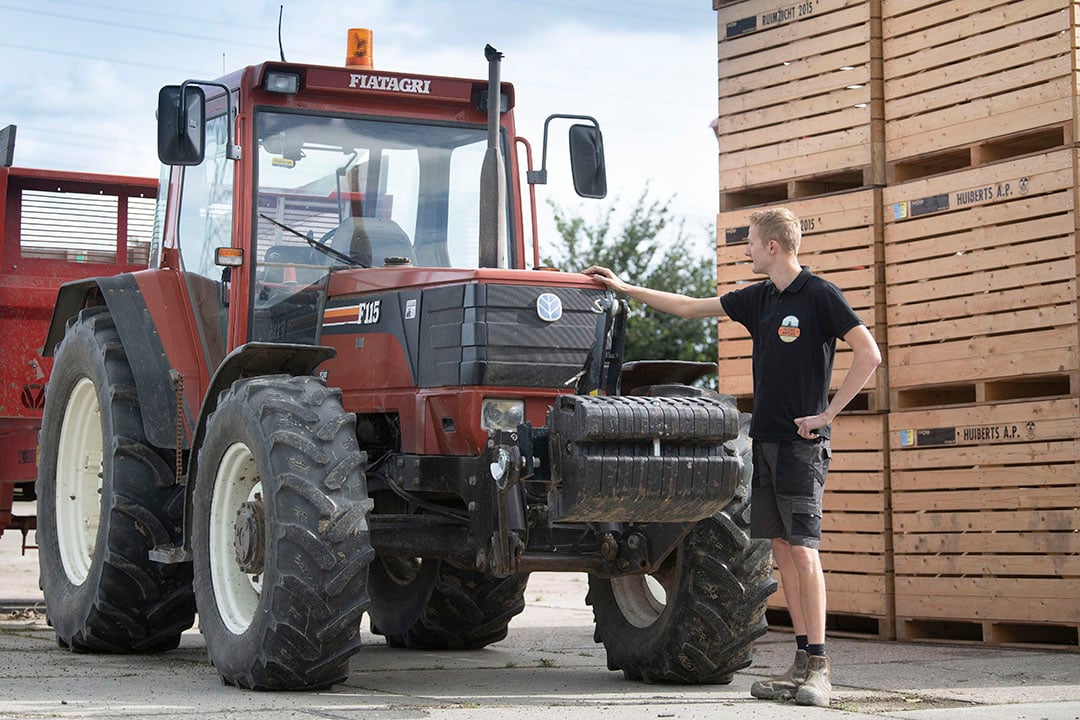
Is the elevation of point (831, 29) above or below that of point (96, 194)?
above

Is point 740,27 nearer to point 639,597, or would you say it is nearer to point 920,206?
point 920,206

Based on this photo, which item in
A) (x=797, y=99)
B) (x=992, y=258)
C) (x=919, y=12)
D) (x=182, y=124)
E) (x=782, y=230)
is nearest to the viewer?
(x=782, y=230)

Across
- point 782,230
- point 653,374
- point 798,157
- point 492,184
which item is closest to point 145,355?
point 492,184

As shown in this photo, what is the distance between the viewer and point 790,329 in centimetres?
592

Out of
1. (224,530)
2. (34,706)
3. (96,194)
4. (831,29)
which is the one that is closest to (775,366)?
(224,530)

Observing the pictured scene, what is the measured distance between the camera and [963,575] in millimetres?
8109

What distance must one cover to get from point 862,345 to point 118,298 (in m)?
3.57

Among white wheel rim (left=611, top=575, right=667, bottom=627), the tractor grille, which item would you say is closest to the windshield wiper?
the tractor grille

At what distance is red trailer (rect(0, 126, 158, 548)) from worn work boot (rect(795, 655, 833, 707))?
16.8ft

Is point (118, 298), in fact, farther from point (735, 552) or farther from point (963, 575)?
point (963, 575)

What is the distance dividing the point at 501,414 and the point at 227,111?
1.85 meters

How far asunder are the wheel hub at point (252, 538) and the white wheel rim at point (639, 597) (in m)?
1.67

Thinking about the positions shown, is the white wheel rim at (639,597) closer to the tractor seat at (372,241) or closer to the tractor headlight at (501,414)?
the tractor headlight at (501,414)

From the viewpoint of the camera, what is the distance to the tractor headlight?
6090 millimetres
